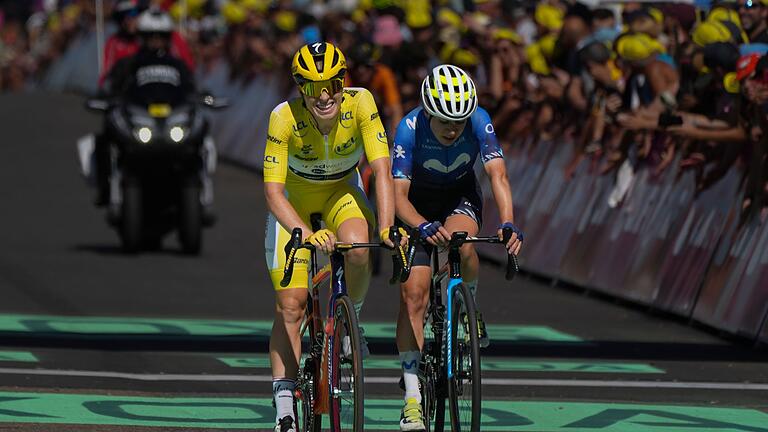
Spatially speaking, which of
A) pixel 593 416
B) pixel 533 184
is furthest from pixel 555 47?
pixel 593 416

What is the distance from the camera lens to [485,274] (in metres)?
17.8

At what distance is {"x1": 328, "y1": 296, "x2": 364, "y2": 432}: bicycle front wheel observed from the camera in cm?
813

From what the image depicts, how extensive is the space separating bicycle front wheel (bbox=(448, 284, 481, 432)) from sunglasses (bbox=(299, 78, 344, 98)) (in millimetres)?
1062

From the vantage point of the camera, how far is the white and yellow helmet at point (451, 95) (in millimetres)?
9047

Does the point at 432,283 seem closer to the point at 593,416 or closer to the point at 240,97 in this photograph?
the point at 593,416

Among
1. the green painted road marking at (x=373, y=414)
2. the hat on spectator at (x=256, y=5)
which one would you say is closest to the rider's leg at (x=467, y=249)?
the green painted road marking at (x=373, y=414)

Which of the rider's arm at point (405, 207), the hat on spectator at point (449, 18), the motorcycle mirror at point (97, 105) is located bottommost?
the rider's arm at point (405, 207)

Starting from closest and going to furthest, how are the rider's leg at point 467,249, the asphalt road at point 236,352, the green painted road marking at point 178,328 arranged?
the rider's leg at point 467,249 → the asphalt road at point 236,352 → the green painted road marking at point 178,328

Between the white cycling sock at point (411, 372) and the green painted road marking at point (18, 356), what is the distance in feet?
11.7

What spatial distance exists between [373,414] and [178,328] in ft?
12.6

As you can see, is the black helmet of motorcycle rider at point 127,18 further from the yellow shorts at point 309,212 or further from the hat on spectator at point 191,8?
the hat on spectator at point 191,8

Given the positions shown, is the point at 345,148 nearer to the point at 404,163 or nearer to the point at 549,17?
the point at 404,163

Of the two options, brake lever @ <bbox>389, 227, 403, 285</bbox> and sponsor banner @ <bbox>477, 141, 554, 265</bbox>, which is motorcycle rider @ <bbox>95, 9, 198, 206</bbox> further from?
brake lever @ <bbox>389, 227, 403, 285</bbox>

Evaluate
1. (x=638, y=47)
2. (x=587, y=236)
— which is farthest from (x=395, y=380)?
(x=638, y=47)
